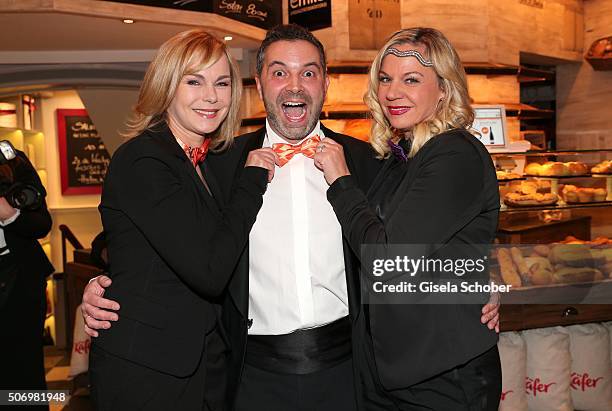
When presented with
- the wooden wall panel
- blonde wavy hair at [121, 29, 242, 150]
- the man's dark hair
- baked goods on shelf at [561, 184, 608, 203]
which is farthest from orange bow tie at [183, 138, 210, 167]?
the wooden wall panel

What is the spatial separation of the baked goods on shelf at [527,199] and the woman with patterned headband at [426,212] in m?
1.29

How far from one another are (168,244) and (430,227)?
666mm

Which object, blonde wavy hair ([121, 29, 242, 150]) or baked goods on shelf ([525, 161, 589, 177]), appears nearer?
blonde wavy hair ([121, 29, 242, 150])

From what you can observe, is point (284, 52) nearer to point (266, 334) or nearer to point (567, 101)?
point (266, 334)

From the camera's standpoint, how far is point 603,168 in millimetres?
3170

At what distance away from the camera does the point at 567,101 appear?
6.87 m

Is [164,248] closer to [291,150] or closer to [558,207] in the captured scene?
[291,150]

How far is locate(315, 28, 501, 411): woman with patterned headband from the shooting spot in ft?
5.24

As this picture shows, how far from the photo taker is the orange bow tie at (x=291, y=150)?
1.97m

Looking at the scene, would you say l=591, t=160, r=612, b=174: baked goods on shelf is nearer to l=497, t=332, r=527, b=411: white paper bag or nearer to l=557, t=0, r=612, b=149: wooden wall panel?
l=497, t=332, r=527, b=411: white paper bag

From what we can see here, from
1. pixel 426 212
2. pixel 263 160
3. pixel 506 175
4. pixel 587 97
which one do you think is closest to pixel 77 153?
pixel 587 97

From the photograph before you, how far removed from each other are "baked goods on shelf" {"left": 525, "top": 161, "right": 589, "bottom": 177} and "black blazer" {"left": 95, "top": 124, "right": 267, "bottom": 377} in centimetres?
191

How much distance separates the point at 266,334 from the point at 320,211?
434 millimetres

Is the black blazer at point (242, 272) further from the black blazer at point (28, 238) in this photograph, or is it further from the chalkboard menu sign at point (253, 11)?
the chalkboard menu sign at point (253, 11)
